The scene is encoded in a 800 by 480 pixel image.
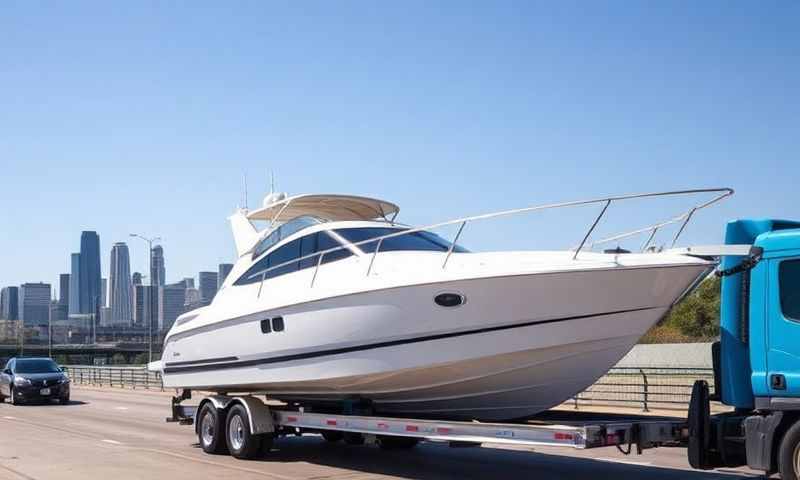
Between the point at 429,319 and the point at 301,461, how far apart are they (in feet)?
14.4

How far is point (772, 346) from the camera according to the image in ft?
26.8

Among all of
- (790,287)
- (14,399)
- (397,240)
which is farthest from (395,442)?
(14,399)

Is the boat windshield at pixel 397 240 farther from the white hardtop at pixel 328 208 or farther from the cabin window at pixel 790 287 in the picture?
the cabin window at pixel 790 287

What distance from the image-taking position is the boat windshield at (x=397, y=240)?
11.0 m

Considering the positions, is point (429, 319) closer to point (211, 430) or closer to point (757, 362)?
point (757, 362)

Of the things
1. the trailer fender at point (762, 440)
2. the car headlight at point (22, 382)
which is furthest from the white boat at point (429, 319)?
the car headlight at point (22, 382)

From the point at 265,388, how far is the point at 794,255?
7192 millimetres

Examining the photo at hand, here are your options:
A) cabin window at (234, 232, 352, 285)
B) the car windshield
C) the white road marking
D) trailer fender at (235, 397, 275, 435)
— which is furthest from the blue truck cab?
the car windshield

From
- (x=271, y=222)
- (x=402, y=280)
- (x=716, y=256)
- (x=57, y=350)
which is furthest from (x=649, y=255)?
(x=57, y=350)

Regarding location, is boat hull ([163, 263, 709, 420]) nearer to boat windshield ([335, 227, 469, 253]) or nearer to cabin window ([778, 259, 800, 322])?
cabin window ([778, 259, 800, 322])

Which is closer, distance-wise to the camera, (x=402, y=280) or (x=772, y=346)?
(x=772, y=346)

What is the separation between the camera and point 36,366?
28.6 meters

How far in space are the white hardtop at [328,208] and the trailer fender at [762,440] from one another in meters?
7.34

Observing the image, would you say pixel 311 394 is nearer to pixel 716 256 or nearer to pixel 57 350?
pixel 716 256
